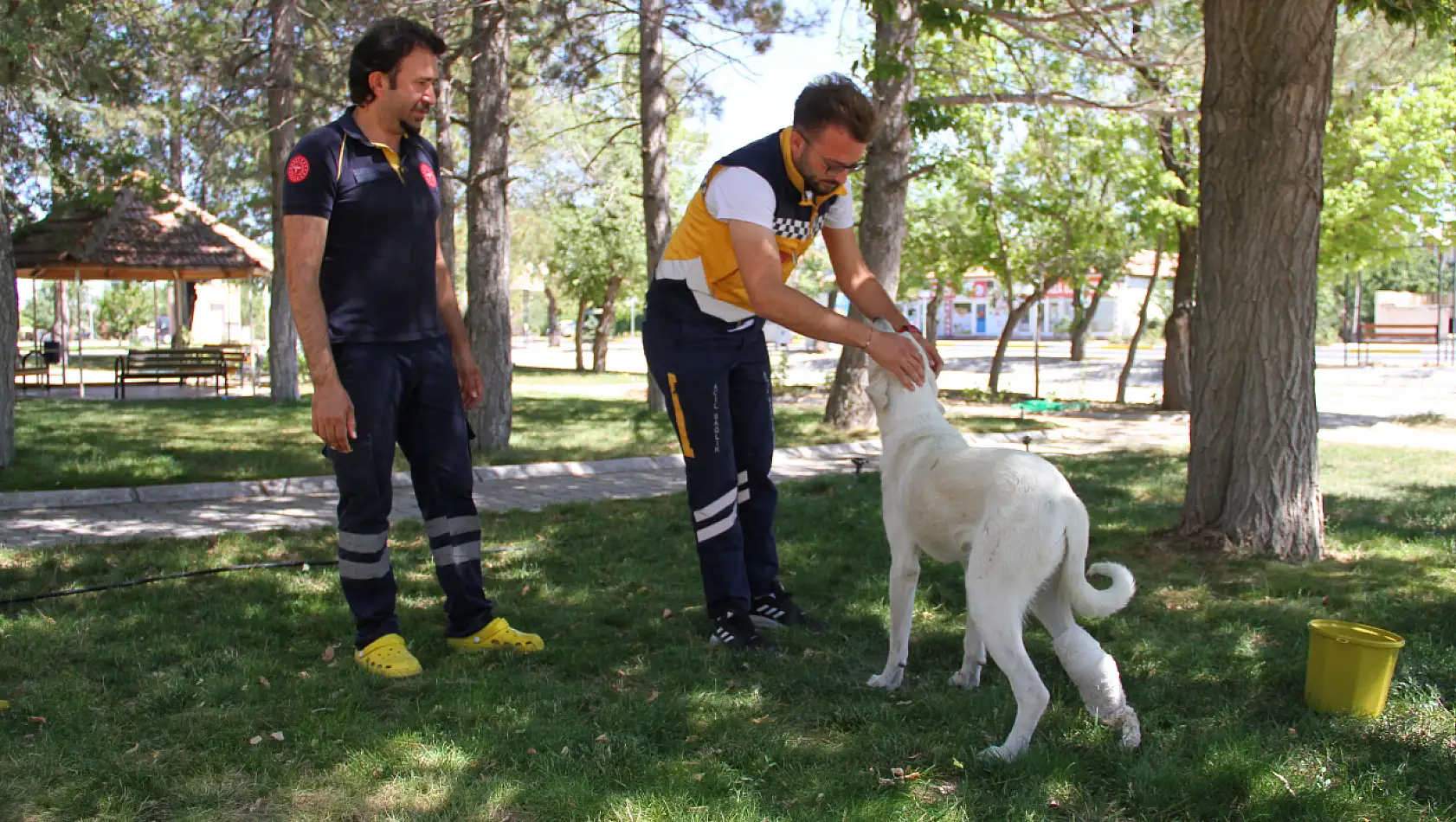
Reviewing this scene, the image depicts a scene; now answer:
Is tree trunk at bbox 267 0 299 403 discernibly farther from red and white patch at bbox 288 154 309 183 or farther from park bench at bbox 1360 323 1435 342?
park bench at bbox 1360 323 1435 342

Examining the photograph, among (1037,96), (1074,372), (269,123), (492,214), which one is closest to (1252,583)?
(492,214)

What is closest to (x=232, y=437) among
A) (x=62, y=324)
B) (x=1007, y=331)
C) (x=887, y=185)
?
(x=887, y=185)

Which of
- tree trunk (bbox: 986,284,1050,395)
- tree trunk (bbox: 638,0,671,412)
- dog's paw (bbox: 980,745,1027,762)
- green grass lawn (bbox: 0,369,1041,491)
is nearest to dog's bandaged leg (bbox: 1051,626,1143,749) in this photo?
dog's paw (bbox: 980,745,1027,762)

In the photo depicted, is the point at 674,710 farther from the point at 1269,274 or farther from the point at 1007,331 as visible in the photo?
the point at 1007,331

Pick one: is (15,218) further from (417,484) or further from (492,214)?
(417,484)

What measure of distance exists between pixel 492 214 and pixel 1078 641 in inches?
334

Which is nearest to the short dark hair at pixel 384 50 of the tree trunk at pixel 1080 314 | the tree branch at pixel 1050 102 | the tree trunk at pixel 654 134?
the tree branch at pixel 1050 102

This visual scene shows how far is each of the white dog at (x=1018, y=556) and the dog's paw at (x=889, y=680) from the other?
1.07 ft

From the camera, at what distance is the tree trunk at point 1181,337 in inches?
725

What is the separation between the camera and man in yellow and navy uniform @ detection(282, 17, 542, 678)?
145 inches

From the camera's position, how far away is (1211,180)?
233 inches

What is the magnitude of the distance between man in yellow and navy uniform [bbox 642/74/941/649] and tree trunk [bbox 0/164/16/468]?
7023 millimetres

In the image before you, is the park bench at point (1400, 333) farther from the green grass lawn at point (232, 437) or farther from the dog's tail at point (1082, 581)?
the dog's tail at point (1082, 581)

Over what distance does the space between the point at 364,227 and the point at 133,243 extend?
19.6 m
